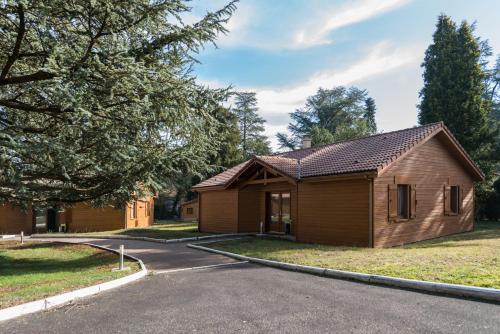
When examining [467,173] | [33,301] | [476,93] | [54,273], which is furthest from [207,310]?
[476,93]

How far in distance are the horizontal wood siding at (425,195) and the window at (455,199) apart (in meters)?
0.33

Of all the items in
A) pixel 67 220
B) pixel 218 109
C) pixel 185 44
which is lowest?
pixel 67 220

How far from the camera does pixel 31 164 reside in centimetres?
803

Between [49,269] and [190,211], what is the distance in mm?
26499

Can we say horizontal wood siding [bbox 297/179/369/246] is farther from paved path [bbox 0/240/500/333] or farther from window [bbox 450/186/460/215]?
window [bbox 450/186/460/215]

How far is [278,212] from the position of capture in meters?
18.6

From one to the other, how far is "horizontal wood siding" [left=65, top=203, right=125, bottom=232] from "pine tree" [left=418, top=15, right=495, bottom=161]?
23.9 m

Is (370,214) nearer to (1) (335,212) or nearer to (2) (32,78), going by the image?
(1) (335,212)

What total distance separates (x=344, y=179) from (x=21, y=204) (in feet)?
35.9

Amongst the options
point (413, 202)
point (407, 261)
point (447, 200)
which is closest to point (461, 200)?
point (447, 200)

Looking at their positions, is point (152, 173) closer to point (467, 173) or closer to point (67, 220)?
point (467, 173)

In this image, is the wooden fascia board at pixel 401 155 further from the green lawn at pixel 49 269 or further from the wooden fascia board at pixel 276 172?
the green lawn at pixel 49 269

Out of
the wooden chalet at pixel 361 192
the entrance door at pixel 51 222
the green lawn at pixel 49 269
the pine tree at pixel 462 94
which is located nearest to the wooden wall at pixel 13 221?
the entrance door at pixel 51 222

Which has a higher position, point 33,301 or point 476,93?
point 476,93
